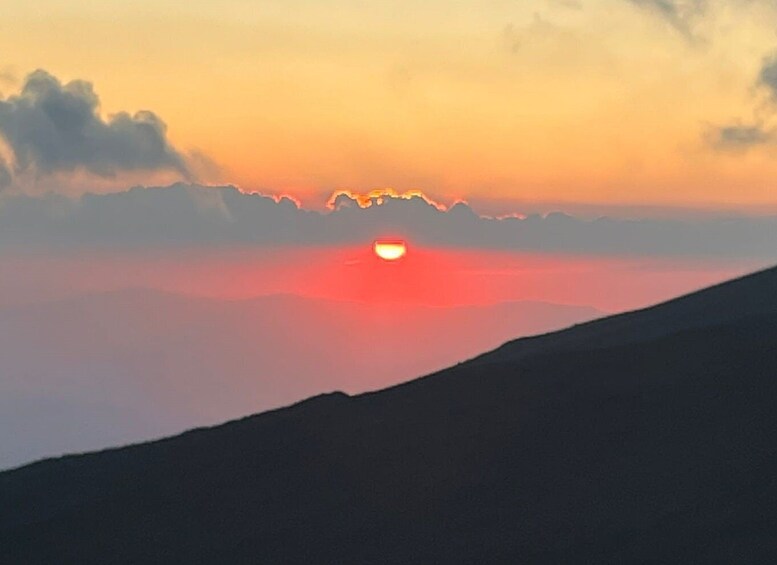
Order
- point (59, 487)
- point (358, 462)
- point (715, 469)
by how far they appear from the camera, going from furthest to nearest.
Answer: point (59, 487) < point (358, 462) < point (715, 469)

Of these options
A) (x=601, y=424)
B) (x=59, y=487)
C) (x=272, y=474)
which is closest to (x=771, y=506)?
(x=601, y=424)

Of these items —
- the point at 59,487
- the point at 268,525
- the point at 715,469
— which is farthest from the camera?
the point at 59,487

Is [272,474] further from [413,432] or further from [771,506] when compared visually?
[771,506]

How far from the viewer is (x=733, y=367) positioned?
53.9 meters

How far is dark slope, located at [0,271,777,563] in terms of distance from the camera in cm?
4222

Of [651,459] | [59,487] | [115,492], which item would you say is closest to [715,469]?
[651,459]

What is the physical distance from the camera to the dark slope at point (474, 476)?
Result: 42.2 m

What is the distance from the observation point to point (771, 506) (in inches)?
1588

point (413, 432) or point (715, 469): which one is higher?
point (413, 432)

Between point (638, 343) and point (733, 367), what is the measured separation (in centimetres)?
792

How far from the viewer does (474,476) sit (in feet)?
163

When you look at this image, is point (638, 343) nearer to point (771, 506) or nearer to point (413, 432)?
point (413, 432)

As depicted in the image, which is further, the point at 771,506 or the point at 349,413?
the point at 349,413

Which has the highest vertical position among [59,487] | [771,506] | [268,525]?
[59,487]
